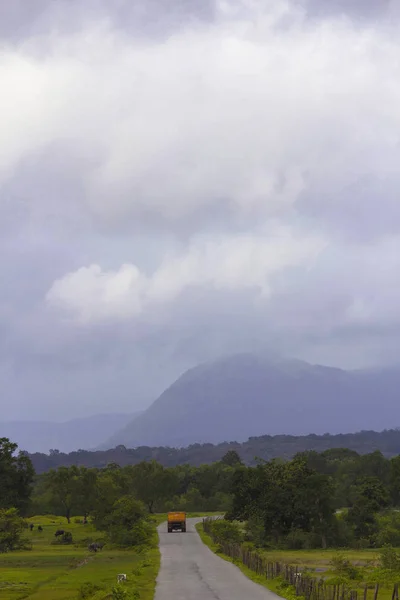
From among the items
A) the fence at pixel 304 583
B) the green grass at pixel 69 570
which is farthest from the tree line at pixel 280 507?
the fence at pixel 304 583

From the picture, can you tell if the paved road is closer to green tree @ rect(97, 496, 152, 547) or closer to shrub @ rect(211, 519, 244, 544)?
shrub @ rect(211, 519, 244, 544)

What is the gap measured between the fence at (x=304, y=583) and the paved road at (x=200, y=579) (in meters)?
1.45

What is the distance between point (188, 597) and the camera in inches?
1702

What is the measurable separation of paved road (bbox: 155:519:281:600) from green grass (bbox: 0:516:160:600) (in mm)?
1047

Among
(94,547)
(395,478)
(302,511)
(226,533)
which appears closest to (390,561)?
(226,533)

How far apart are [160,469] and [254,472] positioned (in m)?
85.0

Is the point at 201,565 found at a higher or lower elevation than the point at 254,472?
lower

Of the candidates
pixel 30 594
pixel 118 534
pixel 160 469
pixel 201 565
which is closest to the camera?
pixel 30 594

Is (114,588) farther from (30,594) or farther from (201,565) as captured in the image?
(201,565)

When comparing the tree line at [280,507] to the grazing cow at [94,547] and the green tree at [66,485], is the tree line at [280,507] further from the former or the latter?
the green tree at [66,485]

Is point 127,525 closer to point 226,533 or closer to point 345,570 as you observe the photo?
point 226,533

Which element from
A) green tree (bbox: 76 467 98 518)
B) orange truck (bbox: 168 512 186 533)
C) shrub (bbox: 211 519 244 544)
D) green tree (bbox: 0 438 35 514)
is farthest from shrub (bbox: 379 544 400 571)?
green tree (bbox: 76 467 98 518)

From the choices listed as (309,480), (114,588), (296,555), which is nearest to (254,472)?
(309,480)

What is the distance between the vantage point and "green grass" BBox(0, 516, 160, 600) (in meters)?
50.5
